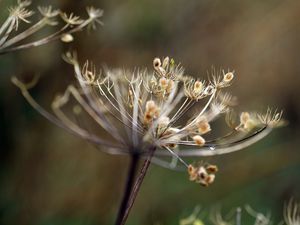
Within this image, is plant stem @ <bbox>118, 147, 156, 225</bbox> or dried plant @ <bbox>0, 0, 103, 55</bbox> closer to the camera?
plant stem @ <bbox>118, 147, 156, 225</bbox>

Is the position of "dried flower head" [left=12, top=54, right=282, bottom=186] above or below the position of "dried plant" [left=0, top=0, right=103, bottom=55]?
below

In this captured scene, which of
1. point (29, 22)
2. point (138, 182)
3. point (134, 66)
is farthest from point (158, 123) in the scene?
point (134, 66)

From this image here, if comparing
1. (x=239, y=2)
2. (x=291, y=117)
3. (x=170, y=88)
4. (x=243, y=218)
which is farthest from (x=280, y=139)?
(x=170, y=88)

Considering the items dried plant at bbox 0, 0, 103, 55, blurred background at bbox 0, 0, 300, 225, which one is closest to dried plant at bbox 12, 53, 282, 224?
dried plant at bbox 0, 0, 103, 55

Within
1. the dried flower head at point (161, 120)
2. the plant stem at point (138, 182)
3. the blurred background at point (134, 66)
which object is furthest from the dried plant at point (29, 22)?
the blurred background at point (134, 66)

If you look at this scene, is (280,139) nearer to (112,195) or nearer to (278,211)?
(278,211)

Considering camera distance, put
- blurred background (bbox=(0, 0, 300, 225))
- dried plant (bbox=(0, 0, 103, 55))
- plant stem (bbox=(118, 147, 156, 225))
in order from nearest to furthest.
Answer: plant stem (bbox=(118, 147, 156, 225))
dried plant (bbox=(0, 0, 103, 55))
blurred background (bbox=(0, 0, 300, 225))

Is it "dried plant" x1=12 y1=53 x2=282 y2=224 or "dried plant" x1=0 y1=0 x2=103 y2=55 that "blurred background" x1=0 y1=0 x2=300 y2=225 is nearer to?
"dried plant" x1=0 y1=0 x2=103 y2=55

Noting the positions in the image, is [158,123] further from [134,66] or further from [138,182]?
[134,66]

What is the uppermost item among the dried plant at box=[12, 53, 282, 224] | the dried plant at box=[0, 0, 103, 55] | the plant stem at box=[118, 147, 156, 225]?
the dried plant at box=[0, 0, 103, 55]
